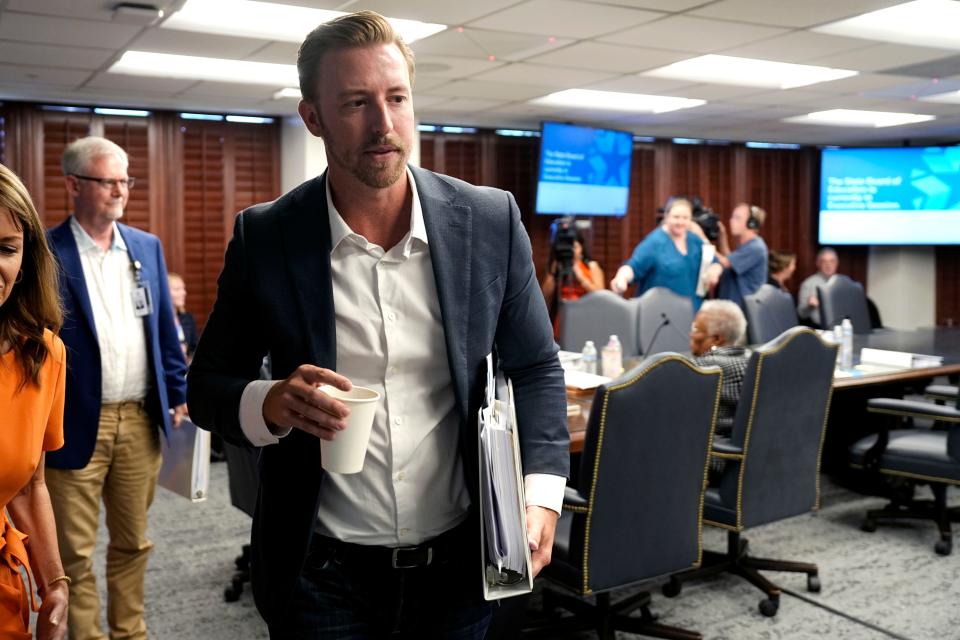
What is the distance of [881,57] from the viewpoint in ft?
18.5

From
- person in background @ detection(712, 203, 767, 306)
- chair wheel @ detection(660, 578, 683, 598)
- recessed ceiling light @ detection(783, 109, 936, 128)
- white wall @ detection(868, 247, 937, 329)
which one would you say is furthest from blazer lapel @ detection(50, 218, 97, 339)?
white wall @ detection(868, 247, 937, 329)

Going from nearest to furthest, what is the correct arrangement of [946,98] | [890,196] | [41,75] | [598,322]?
[598,322]
[41,75]
[946,98]
[890,196]

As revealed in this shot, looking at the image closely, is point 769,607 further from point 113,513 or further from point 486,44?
Result: point 486,44

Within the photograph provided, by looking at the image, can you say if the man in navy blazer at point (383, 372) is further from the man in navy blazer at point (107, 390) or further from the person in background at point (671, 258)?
the person in background at point (671, 258)

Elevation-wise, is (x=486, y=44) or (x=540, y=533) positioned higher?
(x=486, y=44)

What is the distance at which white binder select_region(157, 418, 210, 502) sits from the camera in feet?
9.71

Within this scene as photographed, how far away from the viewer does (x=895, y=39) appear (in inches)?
206

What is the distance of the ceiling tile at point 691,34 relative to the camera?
15.7ft

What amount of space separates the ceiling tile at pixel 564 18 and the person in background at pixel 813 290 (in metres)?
4.79

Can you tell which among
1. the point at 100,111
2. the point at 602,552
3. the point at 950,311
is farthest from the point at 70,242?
the point at 950,311

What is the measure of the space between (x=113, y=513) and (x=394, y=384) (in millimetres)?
1985

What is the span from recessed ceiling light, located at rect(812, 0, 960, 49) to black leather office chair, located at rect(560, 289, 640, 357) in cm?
185

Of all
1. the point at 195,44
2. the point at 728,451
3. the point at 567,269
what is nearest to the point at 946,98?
the point at 567,269

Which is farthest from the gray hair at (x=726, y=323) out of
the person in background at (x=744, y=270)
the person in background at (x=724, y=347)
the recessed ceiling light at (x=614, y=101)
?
the recessed ceiling light at (x=614, y=101)
